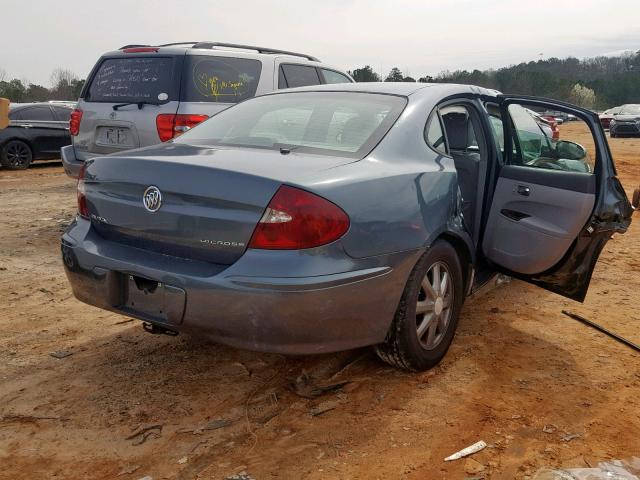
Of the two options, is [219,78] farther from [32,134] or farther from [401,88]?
[32,134]

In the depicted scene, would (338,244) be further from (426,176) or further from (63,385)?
(63,385)

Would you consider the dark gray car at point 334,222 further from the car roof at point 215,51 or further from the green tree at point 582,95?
the green tree at point 582,95

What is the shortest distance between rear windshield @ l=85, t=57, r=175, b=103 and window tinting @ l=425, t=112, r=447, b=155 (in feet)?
11.2

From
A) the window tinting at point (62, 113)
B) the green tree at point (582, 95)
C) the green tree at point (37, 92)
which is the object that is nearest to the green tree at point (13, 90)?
the green tree at point (37, 92)

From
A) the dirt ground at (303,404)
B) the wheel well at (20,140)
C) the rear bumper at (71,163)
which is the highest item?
the rear bumper at (71,163)

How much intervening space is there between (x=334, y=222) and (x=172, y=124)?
12.7 ft

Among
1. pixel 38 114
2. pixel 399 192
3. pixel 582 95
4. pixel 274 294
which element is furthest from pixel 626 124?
pixel 582 95

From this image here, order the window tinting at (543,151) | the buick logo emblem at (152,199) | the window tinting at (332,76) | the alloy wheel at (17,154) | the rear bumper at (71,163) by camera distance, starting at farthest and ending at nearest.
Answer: the alloy wheel at (17,154)
the window tinting at (332,76)
the rear bumper at (71,163)
the window tinting at (543,151)
the buick logo emblem at (152,199)

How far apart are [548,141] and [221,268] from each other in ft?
10.3

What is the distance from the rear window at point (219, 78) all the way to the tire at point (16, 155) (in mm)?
8604

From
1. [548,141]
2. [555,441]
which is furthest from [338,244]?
[548,141]

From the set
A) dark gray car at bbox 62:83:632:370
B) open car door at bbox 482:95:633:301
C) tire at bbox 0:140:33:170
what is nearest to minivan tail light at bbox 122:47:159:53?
dark gray car at bbox 62:83:632:370

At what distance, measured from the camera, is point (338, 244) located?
2.71 metres

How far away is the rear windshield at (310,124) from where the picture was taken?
10.7ft
